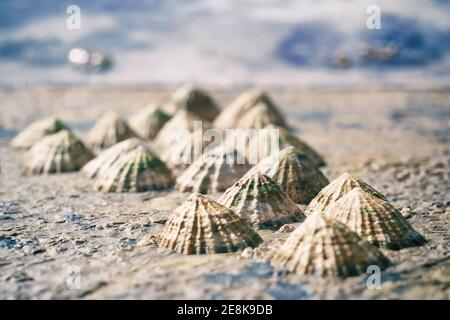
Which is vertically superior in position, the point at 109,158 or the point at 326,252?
the point at 109,158

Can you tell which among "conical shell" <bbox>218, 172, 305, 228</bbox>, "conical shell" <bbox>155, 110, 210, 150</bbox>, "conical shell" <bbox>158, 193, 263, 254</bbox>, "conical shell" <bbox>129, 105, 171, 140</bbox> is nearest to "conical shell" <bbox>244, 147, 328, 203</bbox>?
"conical shell" <bbox>218, 172, 305, 228</bbox>

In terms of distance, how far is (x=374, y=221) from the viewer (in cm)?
395

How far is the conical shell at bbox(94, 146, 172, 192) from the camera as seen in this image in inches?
227

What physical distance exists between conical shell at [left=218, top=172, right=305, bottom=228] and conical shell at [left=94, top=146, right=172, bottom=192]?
1.50 metres

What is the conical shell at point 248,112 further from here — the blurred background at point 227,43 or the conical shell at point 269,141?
the blurred background at point 227,43

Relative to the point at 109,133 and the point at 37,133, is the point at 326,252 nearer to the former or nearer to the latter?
the point at 109,133

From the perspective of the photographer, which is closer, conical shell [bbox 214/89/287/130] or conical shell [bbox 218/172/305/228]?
conical shell [bbox 218/172/305/228]

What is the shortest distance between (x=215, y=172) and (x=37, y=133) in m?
3.65

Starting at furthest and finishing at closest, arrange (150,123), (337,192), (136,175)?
(150,123), (136,175), (337,192)

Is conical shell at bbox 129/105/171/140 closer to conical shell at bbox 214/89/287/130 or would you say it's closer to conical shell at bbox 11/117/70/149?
conical shell at bbox 214/89/287/130

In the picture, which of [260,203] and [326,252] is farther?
[260,203]

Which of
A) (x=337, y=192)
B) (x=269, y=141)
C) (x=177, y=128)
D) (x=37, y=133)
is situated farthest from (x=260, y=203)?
(x=37, y=133)

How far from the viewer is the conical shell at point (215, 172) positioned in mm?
5570
